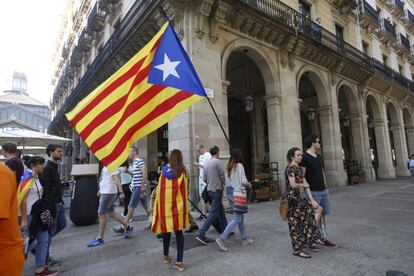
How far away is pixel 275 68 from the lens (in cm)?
1112

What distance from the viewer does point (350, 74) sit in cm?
1544

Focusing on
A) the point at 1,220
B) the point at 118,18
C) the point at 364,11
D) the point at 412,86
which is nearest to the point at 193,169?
the point at 1,220

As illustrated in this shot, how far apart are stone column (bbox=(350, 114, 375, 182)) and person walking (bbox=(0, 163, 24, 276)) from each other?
58.1ft

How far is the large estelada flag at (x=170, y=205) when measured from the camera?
3.56 m

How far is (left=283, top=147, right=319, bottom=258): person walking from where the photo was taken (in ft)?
13.0

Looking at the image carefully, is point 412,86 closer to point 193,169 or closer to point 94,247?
point 193,169

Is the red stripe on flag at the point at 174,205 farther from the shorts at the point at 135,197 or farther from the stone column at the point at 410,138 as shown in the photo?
the stone column at the point at 410,138

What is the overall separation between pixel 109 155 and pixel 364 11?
70.3 feet

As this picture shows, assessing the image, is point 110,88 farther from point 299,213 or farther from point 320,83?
point 320,83

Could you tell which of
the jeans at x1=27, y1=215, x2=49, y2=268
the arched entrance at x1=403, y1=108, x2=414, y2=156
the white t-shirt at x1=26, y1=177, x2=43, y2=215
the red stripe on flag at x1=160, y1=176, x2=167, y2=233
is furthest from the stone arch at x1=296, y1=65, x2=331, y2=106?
the arched entrance at x1=403, y1=108, x2=414, y2=156

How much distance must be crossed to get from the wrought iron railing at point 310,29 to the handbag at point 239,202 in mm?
7319

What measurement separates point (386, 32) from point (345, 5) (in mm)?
A: 6972

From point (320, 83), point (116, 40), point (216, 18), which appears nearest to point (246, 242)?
point (216, 18)

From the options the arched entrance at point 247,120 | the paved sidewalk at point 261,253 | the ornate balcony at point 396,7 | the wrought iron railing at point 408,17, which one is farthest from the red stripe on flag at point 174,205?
the wrought iron railing at point 408,17
